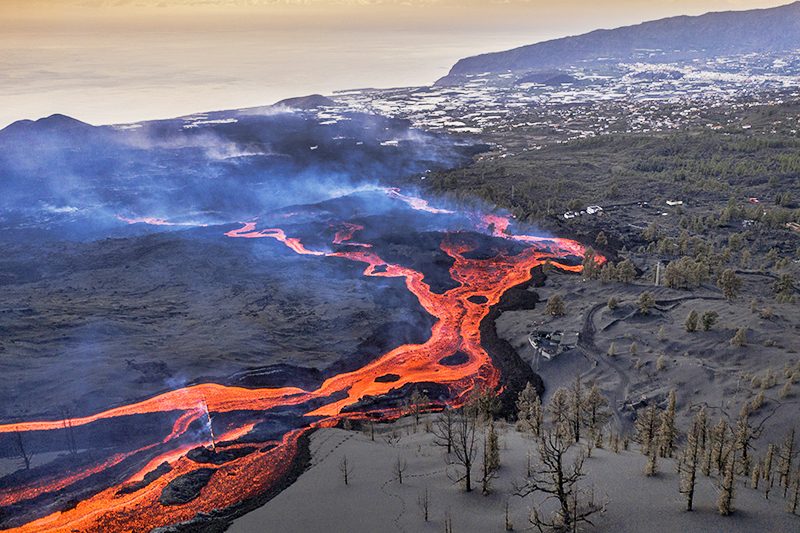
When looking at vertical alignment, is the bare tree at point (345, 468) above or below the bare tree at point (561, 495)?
below

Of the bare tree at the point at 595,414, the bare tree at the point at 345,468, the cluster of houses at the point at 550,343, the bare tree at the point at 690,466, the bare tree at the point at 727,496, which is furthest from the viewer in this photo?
the cluster of houses at the point at 550,343

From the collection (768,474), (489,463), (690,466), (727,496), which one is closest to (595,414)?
(489,463)

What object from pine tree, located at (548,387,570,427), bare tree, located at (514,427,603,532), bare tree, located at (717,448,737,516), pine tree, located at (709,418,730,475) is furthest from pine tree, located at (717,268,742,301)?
bare tree, located at (717,448,737,516)

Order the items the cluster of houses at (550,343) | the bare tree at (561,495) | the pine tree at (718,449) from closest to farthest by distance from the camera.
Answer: the bare tree at (561,495), the pine tree at (718,449), the cluster of houses at (550,343)

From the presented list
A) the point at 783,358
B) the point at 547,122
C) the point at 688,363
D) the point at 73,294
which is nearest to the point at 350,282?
the point at 73,294

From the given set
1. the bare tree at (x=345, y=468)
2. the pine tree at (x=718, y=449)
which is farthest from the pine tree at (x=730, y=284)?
the bare tree at (x=345, y=468)

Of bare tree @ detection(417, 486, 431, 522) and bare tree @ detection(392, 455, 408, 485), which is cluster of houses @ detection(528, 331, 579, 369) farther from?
bare tree @ detection(417, 486, 431, 522)

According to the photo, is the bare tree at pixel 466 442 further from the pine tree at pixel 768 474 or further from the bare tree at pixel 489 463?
the pine tree at pixel 768 474

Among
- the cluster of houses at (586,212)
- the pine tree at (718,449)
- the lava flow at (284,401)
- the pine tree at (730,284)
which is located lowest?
the lava flow at (284,401)

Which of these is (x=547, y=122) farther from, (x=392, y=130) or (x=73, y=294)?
(x=73, y=294)
